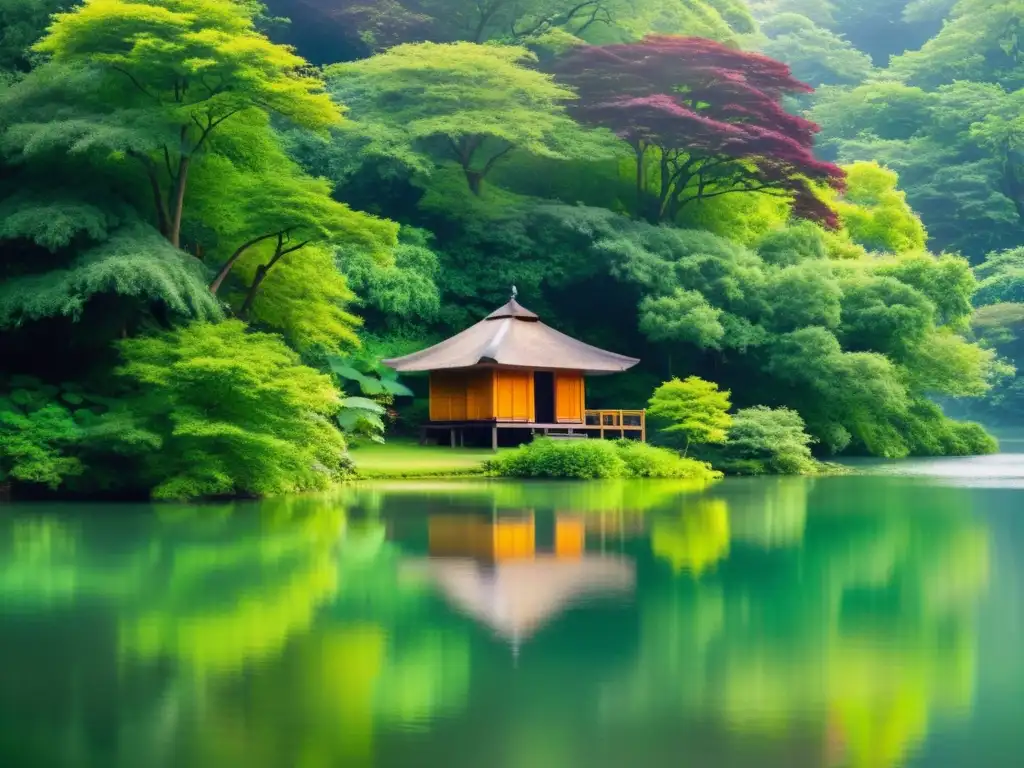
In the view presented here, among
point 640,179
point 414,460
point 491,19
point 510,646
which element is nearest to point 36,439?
point 414,460

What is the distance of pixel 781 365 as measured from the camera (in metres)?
28.4

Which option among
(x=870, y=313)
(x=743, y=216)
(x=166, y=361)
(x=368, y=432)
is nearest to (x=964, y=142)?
(x=743, y=216)

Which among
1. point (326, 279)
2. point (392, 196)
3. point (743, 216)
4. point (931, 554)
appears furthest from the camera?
point (743, 216)

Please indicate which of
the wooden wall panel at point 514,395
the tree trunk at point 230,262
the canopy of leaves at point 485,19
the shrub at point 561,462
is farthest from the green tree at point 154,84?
the canopy of leaves at point 485,19

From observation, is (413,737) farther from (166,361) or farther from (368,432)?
(368,432)

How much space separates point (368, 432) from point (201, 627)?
18.5 metres

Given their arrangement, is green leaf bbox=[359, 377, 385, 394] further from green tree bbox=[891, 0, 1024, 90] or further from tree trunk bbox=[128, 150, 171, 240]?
green tree bbox=[891, 0, 1024, 90]

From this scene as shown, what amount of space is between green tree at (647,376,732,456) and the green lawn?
11.7 feet

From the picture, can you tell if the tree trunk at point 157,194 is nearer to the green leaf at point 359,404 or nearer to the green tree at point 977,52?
the green leaf at point 359,404

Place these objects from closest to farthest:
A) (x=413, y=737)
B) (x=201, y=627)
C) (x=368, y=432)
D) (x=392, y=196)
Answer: (x=413, y=737) < (x=201, y=627) < (x=368, y=432) < (x=392, y=196)

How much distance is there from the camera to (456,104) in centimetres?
2986

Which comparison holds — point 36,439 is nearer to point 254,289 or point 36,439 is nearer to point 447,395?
point 254,289

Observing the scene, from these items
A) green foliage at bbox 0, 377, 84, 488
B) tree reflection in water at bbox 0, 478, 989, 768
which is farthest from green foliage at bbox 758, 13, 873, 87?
tree reflection in water at bbox 0, 478, 989, 768

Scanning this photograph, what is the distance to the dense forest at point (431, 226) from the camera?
1708 centimetres
